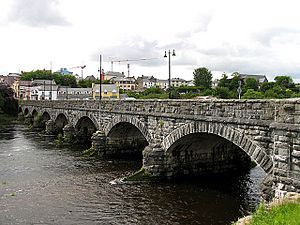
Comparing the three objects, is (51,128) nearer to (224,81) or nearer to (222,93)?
(222,93)

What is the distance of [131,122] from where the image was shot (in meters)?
24.0

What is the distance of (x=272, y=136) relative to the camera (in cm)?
1285

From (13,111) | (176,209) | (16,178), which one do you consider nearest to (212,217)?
(176,209)

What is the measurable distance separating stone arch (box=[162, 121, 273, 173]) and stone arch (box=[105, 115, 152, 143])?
2084 mm

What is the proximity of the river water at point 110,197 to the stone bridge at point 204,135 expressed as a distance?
1.37m

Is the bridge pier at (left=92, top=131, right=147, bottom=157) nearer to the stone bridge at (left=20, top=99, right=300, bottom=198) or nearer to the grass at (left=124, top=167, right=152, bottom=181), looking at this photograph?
the stone bridge at (left=20, top=99, right=300, bottom=198)

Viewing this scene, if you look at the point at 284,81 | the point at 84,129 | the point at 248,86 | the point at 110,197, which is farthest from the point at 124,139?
the point at 284,81

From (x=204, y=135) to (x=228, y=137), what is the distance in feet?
13.2

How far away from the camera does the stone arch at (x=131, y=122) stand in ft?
71.8

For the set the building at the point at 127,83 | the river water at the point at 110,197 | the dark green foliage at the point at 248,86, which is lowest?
the river water at the point at 110,197

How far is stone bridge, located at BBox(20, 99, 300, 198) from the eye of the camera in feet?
39.3

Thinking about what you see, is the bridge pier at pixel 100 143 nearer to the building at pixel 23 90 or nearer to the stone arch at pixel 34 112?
the stone arch at pixel 34 112

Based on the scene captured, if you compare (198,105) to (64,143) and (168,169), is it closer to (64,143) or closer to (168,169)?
(168,169)

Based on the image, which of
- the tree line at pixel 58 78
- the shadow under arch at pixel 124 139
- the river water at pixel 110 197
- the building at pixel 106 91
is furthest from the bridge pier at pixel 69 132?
the tree line at pixel 58 78
